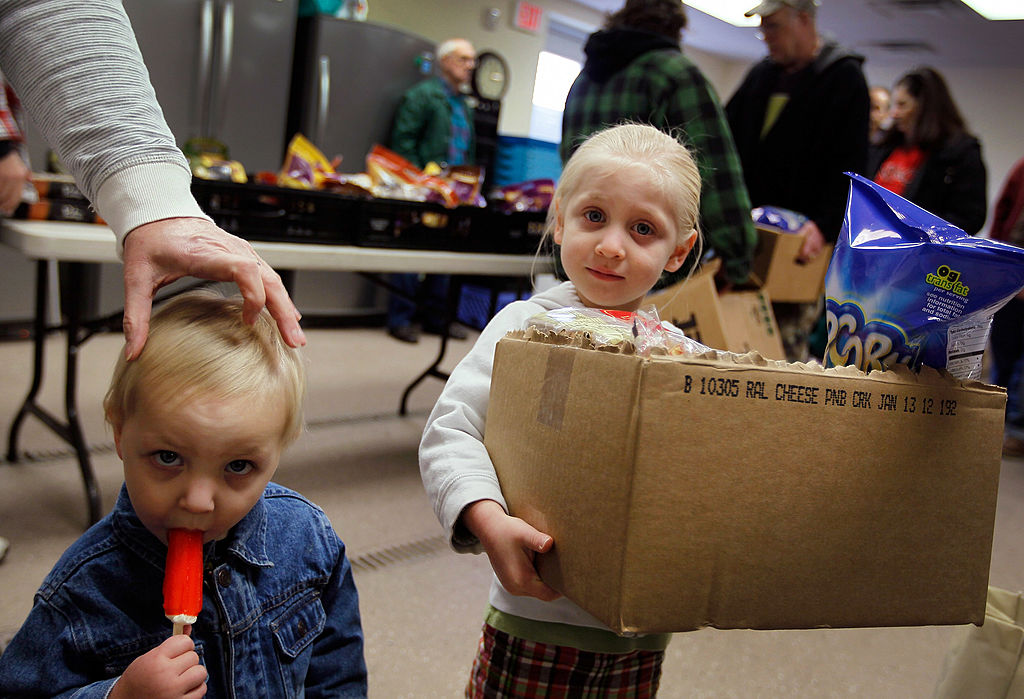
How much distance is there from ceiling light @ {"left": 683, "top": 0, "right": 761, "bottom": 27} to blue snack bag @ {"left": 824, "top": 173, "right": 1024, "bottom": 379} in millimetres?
6149

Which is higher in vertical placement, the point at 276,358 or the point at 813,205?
the point at 813,205

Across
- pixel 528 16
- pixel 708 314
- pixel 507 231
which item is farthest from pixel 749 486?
pixel 528 16

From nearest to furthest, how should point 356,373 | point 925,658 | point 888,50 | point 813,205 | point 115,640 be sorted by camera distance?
1. point 115,640
2. point 925,658
3. point 813,205
4. point 356,373
5. point 888,50

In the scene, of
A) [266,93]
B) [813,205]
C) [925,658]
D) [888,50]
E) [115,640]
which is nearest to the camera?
[115,640]

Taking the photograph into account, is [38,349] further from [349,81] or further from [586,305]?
[349,81]

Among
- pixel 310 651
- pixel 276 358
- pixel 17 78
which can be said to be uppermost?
pixel 17 78

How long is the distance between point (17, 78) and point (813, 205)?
2264 millimetres

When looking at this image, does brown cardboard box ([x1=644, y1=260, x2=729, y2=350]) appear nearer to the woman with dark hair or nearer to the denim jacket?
the denim jacket

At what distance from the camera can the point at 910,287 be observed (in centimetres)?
68

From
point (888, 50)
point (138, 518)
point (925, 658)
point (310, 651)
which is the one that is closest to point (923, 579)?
point (310, 651)

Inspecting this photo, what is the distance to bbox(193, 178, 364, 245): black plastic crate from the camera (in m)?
2.11

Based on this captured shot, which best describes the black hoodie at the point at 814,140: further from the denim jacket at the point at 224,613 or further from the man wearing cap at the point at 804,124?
the denim jacket at the point at 224,613

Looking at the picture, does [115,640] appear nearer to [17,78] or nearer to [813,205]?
[17,78]

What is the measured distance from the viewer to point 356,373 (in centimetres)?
375
